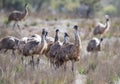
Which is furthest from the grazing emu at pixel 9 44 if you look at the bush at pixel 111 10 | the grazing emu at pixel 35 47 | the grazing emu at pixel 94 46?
the bush at pixel 111 10

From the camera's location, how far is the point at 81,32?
2689 centimetres

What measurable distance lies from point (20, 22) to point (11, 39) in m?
9.93

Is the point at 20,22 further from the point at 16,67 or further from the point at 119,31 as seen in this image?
the point at 16,67

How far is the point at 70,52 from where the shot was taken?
50.2ft

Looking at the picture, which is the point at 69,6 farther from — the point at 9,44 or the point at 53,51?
the point at 53,51

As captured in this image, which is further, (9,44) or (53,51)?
(9,44)

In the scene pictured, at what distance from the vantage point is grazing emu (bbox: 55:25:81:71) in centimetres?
1513

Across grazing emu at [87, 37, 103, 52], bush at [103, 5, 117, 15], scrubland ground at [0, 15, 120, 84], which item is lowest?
scrubland ground at [0, 15, 120, 84]

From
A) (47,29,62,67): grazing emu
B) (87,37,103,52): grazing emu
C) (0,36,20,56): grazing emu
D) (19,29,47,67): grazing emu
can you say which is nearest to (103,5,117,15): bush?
(87,37,103,52): grazing emu

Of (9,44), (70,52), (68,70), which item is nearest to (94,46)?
(9,44)

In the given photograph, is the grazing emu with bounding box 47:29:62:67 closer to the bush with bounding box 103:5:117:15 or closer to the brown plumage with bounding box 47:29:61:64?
the brown plumage with bounding box 47:29:61:64

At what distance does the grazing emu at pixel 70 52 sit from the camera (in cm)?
1513

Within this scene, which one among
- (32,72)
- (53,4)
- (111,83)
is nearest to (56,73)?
(32,72)

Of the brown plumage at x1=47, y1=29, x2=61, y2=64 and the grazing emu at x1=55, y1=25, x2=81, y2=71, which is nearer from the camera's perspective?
the grazing emu at x1=55, y1=25, x2=81, y2=71
